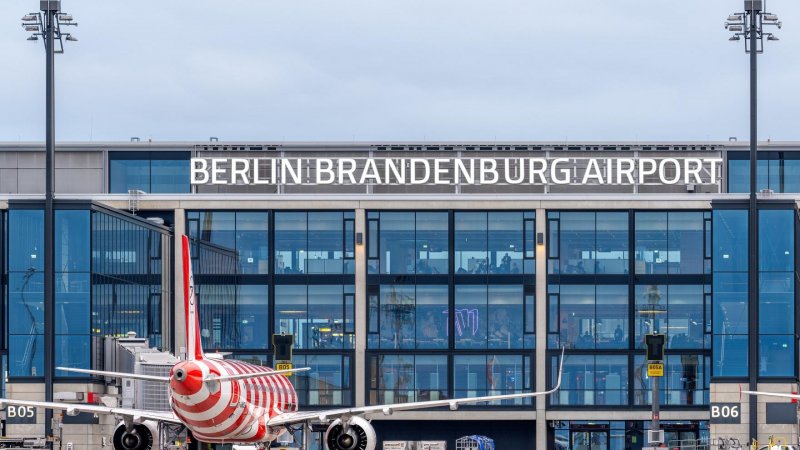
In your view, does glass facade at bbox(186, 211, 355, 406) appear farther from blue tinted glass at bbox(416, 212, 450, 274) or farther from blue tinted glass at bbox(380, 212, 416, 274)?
blue tinted glass at bbox(416, 212, 450, 274)

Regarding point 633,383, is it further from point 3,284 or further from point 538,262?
point 3,284

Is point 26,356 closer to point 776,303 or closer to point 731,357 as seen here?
point 731,357

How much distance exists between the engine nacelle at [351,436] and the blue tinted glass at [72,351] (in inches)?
912

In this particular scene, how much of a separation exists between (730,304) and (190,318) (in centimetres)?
3868

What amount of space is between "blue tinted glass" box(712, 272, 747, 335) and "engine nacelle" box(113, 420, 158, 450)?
36.2m

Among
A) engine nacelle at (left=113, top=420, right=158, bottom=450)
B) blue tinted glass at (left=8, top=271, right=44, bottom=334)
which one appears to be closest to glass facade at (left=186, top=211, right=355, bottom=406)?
blue tinted glass at (left=8, top=271, right=44, bottom=334)

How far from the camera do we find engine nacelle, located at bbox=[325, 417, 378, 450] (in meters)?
71.4

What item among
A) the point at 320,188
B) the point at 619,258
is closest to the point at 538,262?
the point at 619,258

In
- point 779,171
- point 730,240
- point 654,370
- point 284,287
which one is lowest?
Answer: point 654,370

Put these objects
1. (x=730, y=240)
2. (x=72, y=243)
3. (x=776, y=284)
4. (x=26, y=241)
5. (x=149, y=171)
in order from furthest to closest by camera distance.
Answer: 1. (x=149, y=171)
2. (x=730, y=240)
3. (x=776, y=284)
4. (x=26, y=241)
5. (x=72, y=243)

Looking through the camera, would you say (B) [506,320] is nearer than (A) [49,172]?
No

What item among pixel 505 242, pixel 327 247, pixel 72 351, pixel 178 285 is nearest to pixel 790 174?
pixel 505 242

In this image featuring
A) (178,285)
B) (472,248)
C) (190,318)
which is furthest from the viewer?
(178,285)

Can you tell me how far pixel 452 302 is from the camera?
10500cm
